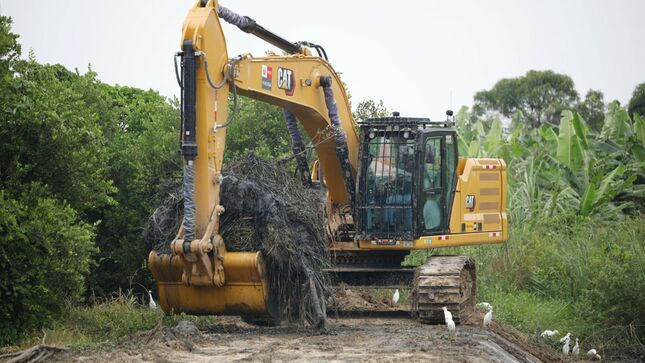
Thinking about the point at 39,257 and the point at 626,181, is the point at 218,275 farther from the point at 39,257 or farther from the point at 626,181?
the point at 626,181

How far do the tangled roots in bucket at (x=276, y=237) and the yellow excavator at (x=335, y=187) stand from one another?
0.81 feet

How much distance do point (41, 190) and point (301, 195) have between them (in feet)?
11.7

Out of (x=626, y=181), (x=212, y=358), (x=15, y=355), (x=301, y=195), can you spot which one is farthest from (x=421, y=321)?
(x=626, y=181)

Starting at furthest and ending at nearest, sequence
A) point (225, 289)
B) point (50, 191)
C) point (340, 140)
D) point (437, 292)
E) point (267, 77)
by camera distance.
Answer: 1. point (340, 140)
2. point (50, 191)
3. point (437, 292)
4. point (267, 77)
5. point (225, 289)

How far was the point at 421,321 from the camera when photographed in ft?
51.2

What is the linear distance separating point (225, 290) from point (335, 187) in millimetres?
3923

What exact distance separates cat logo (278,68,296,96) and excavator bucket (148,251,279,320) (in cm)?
258

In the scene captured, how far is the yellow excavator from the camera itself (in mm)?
13125

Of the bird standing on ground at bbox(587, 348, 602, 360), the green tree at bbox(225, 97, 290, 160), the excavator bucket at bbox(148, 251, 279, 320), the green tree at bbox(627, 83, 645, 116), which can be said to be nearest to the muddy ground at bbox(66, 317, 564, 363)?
the excavator bucket at bbox(148, 251, 279, 320)

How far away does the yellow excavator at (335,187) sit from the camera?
13125 mm

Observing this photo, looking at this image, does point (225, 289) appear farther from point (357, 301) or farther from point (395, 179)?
point (357, 301)

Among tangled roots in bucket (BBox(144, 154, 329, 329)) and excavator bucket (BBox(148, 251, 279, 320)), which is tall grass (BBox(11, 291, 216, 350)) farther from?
tangled roots in bucket (BBox(144, 154, 329, 329))

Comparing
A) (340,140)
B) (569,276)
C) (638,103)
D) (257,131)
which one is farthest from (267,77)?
(638,103)

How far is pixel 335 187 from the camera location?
55.5ft
